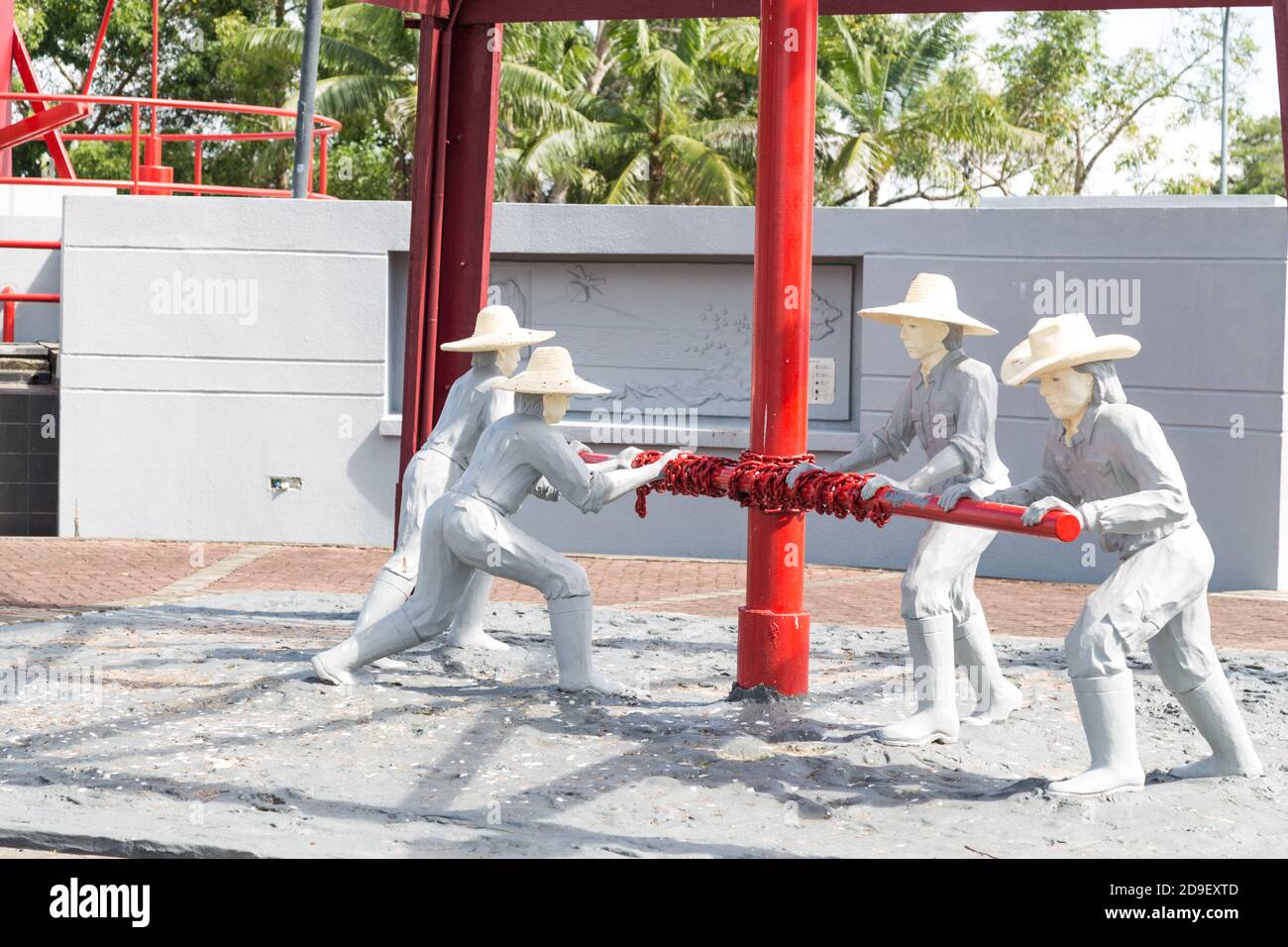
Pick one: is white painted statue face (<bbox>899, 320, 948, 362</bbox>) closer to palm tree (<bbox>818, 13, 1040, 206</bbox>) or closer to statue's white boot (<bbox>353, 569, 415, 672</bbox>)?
statue's white boot (<bbox>353, 569, 415, 672</bbox>)

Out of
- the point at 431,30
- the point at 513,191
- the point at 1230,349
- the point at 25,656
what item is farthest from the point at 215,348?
the point at 513,191

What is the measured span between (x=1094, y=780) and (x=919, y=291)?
2.25m

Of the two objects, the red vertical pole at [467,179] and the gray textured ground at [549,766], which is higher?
the red vertical pole at [467,179]

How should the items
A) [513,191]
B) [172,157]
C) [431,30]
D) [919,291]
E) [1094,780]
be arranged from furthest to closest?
[172,157] < [513,191] < [431,30] < [919,291] < [1094,780]

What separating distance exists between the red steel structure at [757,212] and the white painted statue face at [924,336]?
57cm

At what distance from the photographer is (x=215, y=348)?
1381 centimetres

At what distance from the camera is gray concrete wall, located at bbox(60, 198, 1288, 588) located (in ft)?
42.9

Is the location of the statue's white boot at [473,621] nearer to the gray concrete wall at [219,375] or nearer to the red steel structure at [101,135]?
the gray concrete wall at [219,375]

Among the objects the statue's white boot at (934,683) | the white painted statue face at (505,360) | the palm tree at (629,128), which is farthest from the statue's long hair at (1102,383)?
the palm tree at (629,128)

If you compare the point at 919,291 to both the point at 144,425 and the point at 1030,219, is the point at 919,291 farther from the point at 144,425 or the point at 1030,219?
the point at 144,425

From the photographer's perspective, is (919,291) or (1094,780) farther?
(919,291)

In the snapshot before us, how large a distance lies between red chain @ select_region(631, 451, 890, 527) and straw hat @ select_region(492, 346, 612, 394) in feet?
1.56

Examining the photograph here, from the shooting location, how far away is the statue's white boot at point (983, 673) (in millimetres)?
6914

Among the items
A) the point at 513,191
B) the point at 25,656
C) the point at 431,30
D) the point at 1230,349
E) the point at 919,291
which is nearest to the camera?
the point at 919,291
